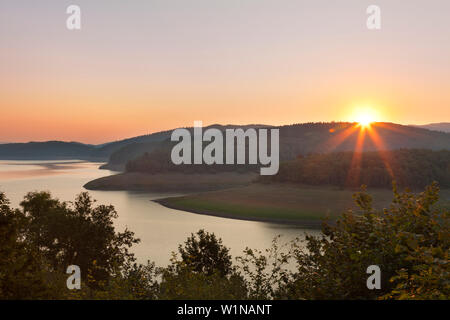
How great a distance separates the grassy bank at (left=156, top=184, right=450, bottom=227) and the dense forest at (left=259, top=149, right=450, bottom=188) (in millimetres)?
5647

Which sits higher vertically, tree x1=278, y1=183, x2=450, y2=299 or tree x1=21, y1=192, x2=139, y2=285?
tree x1=278, y1=183, x2=450, y2=299

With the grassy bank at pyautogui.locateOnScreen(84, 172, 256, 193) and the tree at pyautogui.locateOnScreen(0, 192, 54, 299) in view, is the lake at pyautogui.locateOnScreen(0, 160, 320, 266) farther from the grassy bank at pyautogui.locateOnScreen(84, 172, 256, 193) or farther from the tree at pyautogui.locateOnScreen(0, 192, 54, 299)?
the grassy bank at pyautogui.locateOnScreen(84, 172, 256, 193)

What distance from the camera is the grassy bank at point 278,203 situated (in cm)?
8406

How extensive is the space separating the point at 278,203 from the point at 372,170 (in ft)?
135

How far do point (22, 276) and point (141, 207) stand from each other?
8504 centimetres

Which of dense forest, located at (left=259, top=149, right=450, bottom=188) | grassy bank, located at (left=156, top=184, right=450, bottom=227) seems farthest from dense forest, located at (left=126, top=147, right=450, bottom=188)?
grassy bank, located at (left=156, top=184, right=450, bottom=227)

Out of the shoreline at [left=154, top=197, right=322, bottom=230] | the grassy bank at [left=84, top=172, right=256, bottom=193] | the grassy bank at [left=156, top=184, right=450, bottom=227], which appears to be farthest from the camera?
the grassy bank at [left=84, top=172, right=256, bottom=193]

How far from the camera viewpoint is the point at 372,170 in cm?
12162

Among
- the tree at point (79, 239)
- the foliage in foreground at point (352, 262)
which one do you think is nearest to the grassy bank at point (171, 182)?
the tree at point (79, 239)

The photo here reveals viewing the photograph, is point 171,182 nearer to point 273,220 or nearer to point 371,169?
point 371,169

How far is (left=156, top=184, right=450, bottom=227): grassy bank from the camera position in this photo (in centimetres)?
8406

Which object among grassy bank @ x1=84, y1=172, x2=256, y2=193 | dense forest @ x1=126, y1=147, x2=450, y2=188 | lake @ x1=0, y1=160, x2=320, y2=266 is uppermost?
dense forest @ x1=126, y1=147, x2=450, y2=188

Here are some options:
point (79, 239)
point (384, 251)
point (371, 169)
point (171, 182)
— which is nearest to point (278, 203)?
point (371, 169)
